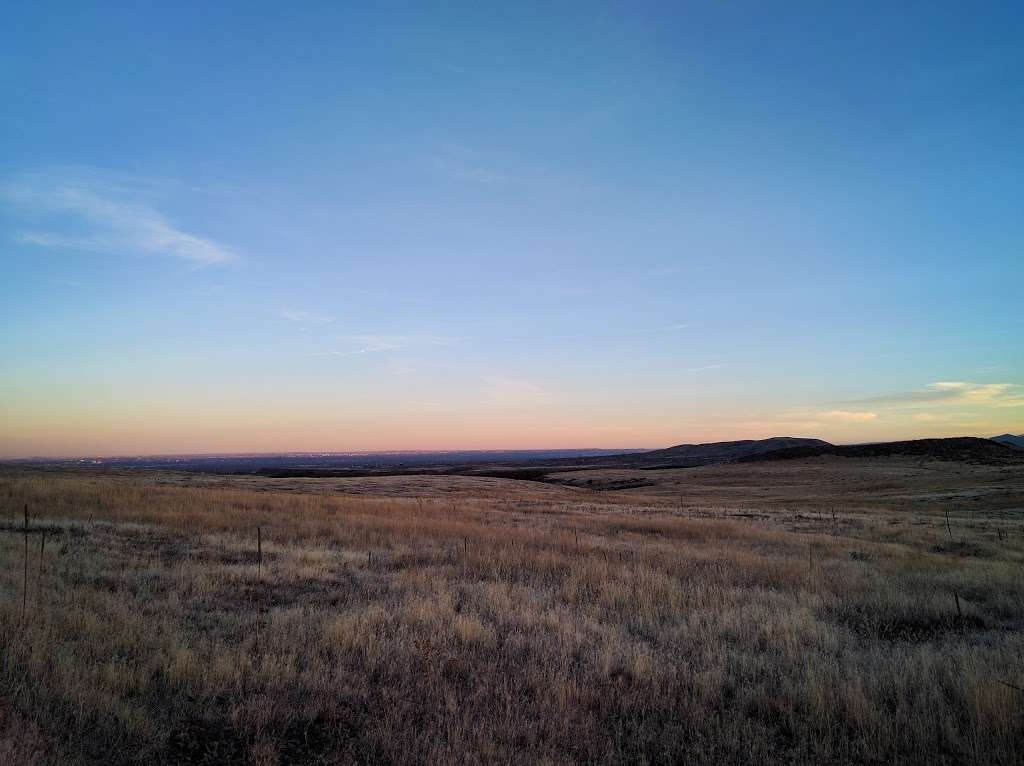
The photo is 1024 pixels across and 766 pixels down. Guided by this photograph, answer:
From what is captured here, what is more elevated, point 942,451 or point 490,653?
point 490,653

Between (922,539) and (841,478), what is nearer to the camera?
(922,539)

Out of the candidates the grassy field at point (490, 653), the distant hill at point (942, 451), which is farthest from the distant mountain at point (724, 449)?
the grassy field at point (490, 653)

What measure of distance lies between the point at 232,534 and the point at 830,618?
1403 centimetres

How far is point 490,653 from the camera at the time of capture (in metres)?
6.81

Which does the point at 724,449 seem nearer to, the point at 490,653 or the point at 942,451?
the point at 942,451

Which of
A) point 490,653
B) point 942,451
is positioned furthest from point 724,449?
point 490,653

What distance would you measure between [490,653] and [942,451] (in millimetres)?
84497

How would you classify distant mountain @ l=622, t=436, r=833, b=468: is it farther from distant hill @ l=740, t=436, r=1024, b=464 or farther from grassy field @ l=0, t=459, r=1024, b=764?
grassy field @ l=0, t=459, r=1024, b=764

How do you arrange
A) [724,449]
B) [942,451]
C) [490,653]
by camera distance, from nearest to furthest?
[490,653]
[942,451]
[724,449]

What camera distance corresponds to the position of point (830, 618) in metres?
8.92

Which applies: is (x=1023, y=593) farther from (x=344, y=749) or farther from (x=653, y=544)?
(x=344, y=749)

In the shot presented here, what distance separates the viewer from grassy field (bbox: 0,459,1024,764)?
4.69 meters

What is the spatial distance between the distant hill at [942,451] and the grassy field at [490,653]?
6539cm

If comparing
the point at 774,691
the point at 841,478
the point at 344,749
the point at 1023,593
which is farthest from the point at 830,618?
the point at 841,478
